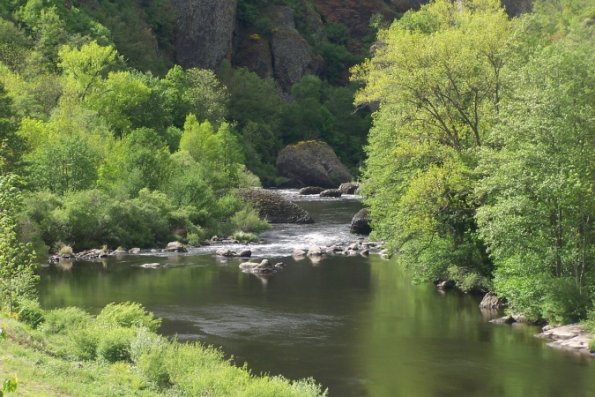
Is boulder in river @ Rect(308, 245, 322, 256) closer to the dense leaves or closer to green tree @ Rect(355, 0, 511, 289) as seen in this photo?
the dense leaves

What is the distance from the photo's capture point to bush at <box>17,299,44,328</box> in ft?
101

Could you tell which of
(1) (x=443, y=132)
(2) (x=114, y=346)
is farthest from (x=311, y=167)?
(2) (x=114, y=346)

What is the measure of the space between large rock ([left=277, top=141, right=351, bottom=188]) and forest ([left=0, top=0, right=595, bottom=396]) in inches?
1007

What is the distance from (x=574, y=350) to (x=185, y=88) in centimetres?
8349

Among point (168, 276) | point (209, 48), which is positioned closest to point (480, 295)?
point (168, 276)

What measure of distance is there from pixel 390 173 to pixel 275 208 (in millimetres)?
30163

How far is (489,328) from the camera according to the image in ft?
126

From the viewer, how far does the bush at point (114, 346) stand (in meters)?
27.2

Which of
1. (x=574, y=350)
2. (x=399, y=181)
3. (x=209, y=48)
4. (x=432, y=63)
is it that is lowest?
(x=574, y=350)

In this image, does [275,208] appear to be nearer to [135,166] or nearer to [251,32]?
[135,166]

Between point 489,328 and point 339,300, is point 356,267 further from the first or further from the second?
point 489,328

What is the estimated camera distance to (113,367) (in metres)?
25.3

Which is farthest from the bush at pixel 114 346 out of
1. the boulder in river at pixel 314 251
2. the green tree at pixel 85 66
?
the green tree at pixel 85 66

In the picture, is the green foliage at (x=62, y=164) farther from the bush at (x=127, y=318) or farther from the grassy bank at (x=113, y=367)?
the grassy bank at (x=113, y=367)
